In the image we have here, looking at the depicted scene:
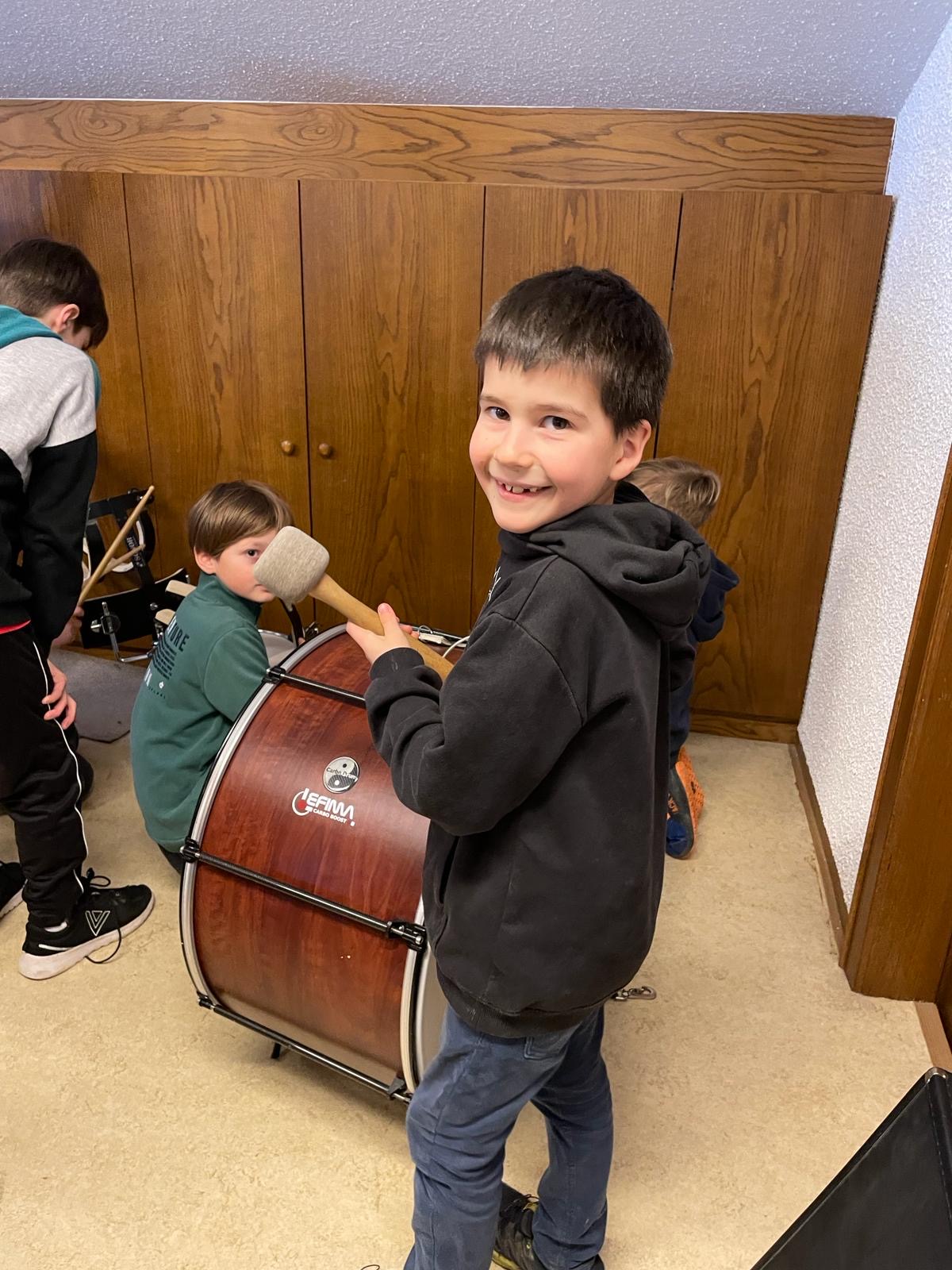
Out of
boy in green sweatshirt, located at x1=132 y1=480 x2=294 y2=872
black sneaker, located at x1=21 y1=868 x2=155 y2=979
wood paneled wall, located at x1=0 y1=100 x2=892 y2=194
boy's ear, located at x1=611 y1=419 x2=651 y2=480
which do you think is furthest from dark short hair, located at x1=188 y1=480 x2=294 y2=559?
wood paneled wall, located at x1=0 y1=100 x2=892 y2=194

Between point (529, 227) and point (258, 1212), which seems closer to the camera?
point (258, 1212)

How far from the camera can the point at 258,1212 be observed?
4.16ft

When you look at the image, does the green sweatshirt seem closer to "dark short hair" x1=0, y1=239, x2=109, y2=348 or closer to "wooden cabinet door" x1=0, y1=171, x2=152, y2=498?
"dark short hair" x1=0, y1=239, x2=109, y2=348

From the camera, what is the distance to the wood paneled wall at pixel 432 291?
6.98 feet

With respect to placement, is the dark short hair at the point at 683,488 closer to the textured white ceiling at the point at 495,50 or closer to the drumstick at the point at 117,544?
the textured white ceiling at the point at 495,50

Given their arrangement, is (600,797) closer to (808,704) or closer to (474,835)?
(474,835)

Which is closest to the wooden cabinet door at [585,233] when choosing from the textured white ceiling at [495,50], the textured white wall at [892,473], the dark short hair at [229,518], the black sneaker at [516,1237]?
the textured white ceiling at [495,50]

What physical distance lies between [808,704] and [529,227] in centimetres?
140

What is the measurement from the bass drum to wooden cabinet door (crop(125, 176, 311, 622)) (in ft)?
4.30

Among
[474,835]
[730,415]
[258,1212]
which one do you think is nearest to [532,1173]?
[258,1212]

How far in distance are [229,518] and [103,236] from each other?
1316 mm

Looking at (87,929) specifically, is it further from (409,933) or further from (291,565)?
(291,565)

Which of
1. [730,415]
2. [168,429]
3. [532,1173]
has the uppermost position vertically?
[730,415]

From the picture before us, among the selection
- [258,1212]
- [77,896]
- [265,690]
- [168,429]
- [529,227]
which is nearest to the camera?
[258,1212]
